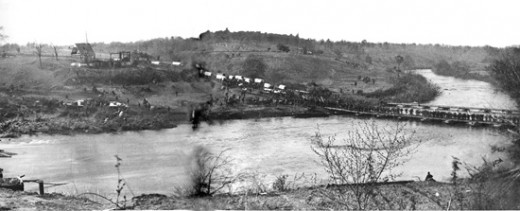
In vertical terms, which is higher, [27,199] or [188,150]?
[188,150]

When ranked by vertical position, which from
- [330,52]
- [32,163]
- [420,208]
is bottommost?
[420,208]

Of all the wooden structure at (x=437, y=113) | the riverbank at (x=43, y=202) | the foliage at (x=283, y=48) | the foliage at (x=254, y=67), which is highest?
the foliage at (x=283, y=48)

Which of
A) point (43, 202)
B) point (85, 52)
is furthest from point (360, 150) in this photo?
point (43, 202)

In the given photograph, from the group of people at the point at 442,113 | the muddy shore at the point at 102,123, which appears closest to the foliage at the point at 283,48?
the muddy shore at the point at 102,123

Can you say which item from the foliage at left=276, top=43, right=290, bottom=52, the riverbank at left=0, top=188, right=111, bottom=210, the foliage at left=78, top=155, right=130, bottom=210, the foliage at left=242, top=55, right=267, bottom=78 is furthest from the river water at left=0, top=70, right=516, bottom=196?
the foliage at left=276, top=43, right=290, bottom=52

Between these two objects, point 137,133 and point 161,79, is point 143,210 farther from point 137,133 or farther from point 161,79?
point 161,79

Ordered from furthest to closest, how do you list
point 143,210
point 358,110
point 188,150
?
point 358,110 → point 188,150 → point 143,210

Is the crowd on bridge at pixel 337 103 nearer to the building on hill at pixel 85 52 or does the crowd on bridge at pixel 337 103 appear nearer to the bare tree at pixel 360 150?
the bare tree at pixel 360 150

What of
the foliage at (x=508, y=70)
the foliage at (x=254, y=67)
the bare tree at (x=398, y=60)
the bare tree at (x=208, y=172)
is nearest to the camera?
the bare tree at (x=208, y=172)

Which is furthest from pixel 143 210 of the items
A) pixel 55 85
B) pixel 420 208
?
pixel 420 208
